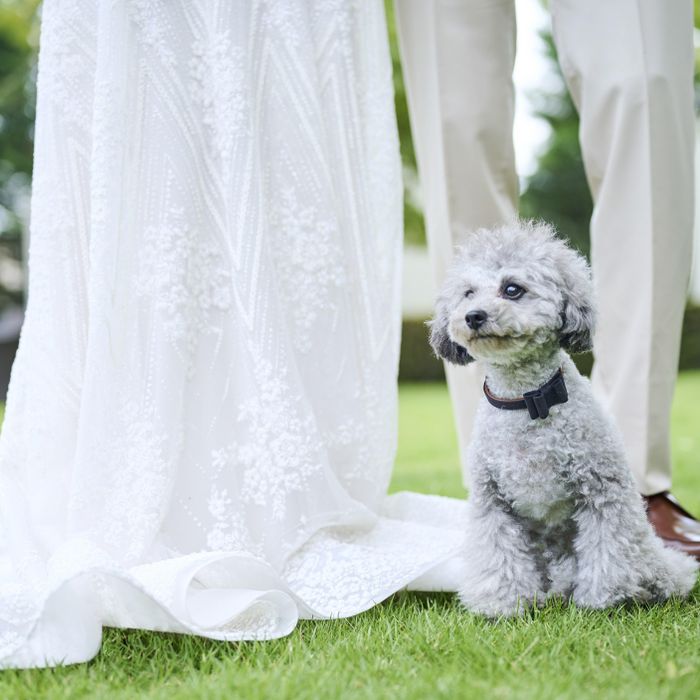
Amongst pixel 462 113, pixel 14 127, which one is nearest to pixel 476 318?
pixel 462 113

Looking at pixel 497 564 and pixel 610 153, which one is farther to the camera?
pixel 610 153

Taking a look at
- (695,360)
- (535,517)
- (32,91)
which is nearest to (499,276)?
(535,517)

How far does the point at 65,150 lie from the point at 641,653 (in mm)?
1664

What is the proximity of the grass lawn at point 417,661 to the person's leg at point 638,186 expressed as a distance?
2.27 ft

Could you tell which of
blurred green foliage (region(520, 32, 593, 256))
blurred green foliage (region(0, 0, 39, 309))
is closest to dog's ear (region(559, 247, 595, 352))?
blurred green foliage (region(0, 0, 39, 309))

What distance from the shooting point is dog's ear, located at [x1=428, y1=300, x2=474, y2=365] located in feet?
6.63

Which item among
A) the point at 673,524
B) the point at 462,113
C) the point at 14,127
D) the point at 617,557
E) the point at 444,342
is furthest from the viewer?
the point at 14,127

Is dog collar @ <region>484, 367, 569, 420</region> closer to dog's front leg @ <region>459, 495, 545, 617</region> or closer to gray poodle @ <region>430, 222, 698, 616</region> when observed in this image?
gray poodle @ <region>430, 222, 698, 616</region>

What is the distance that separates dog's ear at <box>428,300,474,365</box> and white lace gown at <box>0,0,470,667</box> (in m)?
0.32

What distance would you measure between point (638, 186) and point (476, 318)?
83 cm

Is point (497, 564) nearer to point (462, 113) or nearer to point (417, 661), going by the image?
point (417, 661)

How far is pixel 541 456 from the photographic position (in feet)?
6.03

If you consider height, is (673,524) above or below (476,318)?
below

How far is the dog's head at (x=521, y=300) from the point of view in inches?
71.7
